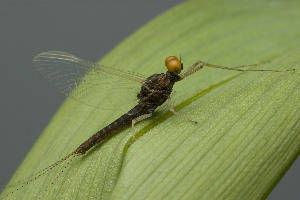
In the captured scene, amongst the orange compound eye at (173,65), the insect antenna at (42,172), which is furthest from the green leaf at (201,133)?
the orange compound eye at (173,65)

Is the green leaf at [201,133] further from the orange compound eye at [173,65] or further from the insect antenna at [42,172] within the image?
the orange compound eye at [173,65]

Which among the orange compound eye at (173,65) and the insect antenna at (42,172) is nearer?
the insect antenna at (42,172)

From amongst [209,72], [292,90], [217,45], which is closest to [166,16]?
[217,45]

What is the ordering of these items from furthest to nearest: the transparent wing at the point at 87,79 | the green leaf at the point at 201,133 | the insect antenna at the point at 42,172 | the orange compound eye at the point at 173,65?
the transparent wing at the point at 87,79 → the orange compound eye at the point at 173,65 → the insect antenna at the point at 42,172 → the green leaf at the point at 201,133

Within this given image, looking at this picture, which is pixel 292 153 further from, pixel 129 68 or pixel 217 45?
pixel 129 68

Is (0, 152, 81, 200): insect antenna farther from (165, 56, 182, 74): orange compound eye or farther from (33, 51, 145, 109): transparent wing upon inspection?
(165, 56, 182, 74): orange compound eye

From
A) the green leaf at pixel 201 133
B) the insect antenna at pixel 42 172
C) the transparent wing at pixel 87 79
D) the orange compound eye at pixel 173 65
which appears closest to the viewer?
the green leaf at pixel 201 133

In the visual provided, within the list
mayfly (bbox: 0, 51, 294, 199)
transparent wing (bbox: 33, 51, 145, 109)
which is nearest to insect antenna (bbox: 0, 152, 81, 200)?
mayfly (bbox: 0, 51, 294, 199)
